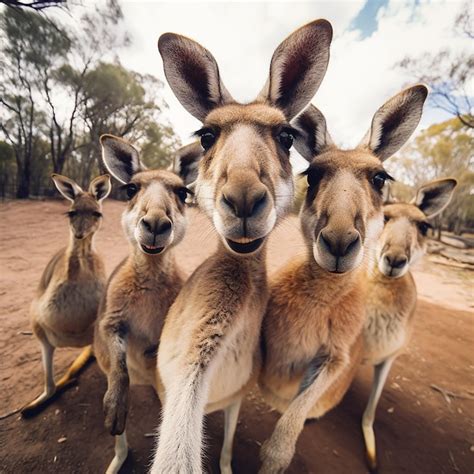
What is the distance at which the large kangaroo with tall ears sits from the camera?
1213 mm

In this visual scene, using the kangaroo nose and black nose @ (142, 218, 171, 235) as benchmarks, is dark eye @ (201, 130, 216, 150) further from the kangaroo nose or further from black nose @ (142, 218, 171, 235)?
the kangaroo nose

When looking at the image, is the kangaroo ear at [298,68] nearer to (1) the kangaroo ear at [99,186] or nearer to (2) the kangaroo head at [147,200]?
(2) the kangaroo head at [147,200]

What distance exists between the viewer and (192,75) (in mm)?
1862

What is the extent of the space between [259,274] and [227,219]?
1.98ft

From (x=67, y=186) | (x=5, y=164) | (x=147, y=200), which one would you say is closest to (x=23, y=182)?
(x=5, y=164)

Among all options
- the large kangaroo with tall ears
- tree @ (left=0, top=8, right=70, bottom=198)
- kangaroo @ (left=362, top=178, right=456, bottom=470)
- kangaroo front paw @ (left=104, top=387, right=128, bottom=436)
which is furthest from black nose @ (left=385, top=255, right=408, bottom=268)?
tree @ (left=0, top=8, right=70, bottom=198)

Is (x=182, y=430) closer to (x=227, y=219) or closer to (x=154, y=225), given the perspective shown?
(x=227, y=219)

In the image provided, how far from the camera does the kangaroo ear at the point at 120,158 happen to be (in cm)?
255

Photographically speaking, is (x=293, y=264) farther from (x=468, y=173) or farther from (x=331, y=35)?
(x=468, y=173)

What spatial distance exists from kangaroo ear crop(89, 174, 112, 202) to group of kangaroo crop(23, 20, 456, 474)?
957 mm

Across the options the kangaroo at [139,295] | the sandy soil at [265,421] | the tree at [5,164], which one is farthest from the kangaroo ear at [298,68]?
the tree at [5,164]

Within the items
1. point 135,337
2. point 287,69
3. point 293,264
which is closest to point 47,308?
point 135,337

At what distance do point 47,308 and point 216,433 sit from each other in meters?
1.99

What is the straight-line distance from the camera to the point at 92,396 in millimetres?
2760
